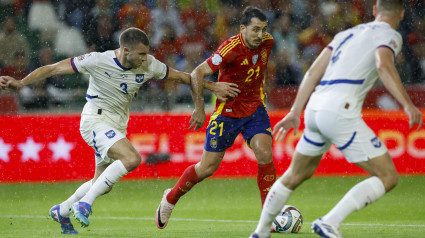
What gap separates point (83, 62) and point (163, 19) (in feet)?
24.2

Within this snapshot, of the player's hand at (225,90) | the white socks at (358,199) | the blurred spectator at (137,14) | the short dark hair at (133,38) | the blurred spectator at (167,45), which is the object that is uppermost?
the short dark hair at (133,38)

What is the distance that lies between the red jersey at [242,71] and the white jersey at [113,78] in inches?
24.2

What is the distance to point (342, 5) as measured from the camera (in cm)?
1560

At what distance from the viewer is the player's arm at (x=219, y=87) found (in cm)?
739

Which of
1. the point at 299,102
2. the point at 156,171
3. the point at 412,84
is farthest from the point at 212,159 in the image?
the point at 412,84

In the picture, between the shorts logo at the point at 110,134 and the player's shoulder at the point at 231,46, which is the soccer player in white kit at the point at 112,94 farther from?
the player's shoulder at the point at 231,46

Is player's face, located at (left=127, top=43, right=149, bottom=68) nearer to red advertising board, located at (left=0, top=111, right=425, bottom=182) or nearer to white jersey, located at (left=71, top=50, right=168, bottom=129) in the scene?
white jersey, located at (left=71, top=50, right=168, bottom=129)

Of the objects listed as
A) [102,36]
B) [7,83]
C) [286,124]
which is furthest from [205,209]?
[102,36]

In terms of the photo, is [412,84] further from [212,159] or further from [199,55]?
[212,159]

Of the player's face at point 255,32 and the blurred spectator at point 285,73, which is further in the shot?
the blurred spectator at point 285,73

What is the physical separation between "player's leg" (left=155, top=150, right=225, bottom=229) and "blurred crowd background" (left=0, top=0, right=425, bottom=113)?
4963 mm

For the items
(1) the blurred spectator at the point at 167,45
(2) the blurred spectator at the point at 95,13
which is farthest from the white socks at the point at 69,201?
(2) the blurred spectator at the point at 95,13

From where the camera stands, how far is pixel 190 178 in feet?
25.7

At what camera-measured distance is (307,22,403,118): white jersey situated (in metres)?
5.32
